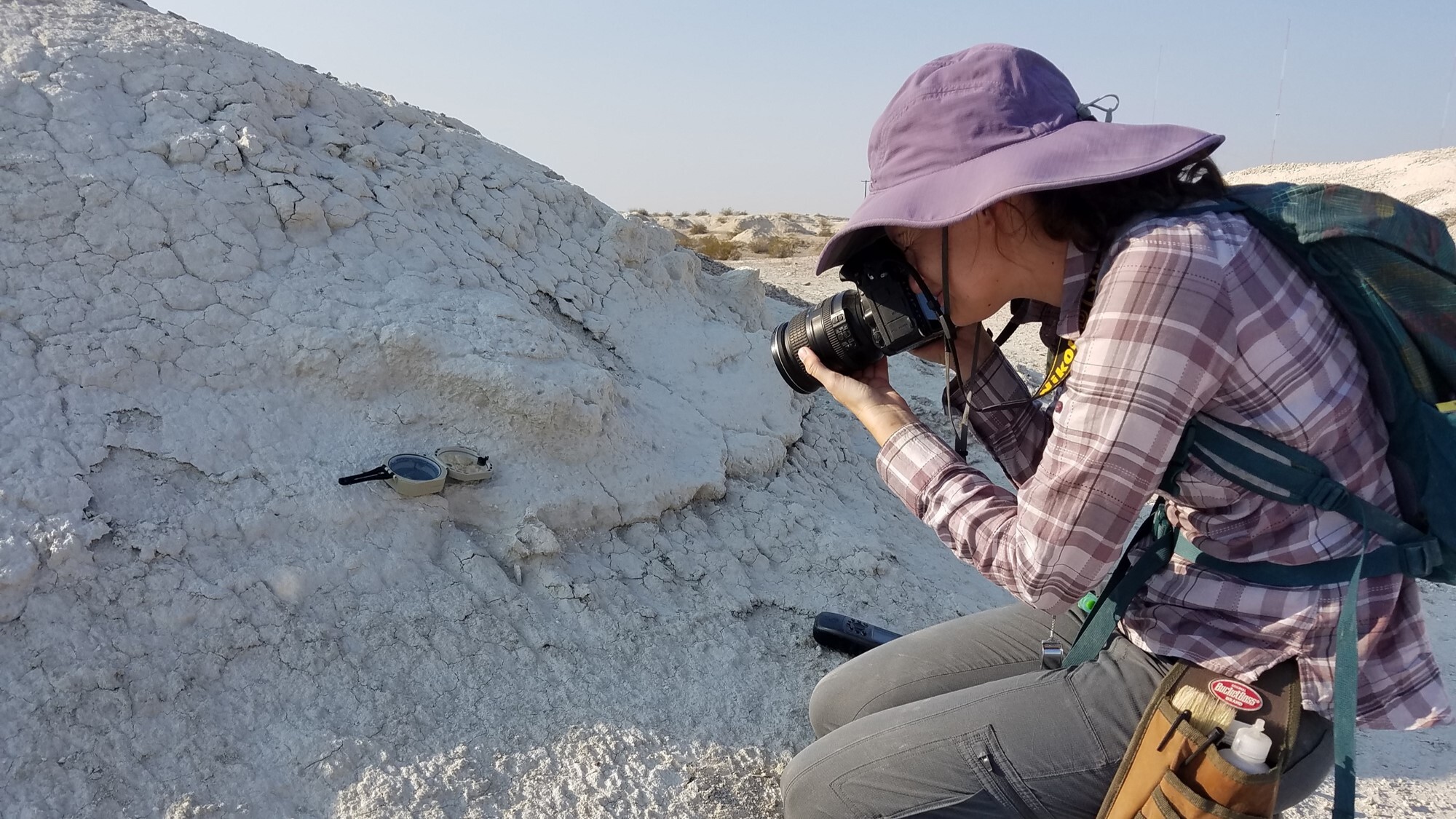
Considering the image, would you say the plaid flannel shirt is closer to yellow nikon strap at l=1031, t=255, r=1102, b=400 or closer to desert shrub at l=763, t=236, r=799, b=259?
yellow nikon strap at l=1031, t=255, r=1102, b=400

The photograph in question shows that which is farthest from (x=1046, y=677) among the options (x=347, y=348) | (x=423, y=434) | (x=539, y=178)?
(x=539, y=178)

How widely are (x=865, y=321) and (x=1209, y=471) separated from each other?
0.56m

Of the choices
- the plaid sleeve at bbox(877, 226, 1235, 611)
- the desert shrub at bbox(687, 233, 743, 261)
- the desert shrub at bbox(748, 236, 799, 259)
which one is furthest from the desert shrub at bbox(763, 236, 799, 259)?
the plaid sleeve at bbox(877, 226, 1235, 611)

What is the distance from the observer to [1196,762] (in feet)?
4.03

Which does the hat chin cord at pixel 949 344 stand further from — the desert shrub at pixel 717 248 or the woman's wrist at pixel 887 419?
the desert shrub at pixel 717 248

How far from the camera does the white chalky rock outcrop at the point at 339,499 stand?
1.81 meters

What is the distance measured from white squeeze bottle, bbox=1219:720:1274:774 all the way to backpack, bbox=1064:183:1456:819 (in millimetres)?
80

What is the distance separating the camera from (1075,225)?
1.26 m

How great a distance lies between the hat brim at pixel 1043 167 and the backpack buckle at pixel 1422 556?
0.58 meters

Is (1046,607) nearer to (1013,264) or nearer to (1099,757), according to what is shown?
(1099,757)

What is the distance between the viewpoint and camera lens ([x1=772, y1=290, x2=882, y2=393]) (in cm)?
154

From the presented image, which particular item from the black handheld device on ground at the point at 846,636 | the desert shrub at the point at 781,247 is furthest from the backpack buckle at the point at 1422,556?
the desert shrub at the point at 781,247

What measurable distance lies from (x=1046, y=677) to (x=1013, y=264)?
2.19 ft

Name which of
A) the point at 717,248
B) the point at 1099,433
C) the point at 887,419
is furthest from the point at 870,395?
the point at 717,248
